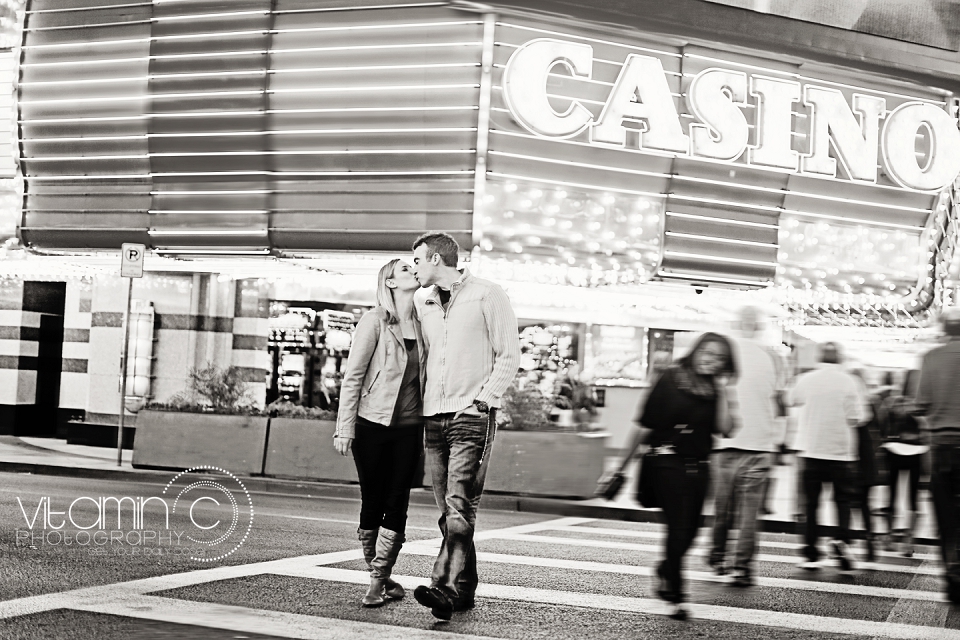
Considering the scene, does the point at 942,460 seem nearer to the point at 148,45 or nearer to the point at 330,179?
the point at 330,179

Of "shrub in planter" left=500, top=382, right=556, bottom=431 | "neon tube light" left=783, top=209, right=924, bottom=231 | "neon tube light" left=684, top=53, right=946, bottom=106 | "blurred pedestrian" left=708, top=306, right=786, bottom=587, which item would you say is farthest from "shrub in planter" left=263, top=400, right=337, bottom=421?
"neon tube light" left=783, top=209, right=924, bottom=231

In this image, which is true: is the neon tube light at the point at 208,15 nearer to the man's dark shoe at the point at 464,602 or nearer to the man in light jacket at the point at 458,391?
the man in light jacket at the point at 458,391

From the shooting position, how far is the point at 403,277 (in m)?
7.20

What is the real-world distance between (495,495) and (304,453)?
2.96m

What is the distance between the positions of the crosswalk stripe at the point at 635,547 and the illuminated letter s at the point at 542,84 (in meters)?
6.81

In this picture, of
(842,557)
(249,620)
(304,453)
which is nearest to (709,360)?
(249,620)

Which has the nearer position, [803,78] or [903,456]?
[903,456]

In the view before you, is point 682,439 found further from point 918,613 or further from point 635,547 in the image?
point 635,547

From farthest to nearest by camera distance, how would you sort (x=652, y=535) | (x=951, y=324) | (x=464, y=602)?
1. (x=652, y=535)
2. (x=951, y=324)
3. (x=464, y=602)

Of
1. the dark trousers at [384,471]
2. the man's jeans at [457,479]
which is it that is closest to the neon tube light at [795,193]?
the dark trousers at [384,471]

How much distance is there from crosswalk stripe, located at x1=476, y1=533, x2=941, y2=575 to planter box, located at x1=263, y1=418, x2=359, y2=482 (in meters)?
4.97

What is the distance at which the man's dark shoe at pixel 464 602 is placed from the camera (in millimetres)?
6723

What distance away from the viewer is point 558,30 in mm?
16094

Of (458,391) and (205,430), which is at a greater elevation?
(458,391)
